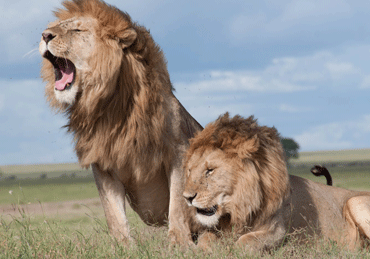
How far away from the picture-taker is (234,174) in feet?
11.5

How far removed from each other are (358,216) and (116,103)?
215 cm

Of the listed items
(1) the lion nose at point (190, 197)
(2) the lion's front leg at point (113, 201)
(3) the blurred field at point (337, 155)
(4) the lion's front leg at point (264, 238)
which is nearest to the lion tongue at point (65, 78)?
(2) the lion's front leg at point (113, 201)

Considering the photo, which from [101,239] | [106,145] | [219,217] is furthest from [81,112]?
[219,217]

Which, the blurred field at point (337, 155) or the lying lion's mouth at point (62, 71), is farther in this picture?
the blurred field at point (337, 155)

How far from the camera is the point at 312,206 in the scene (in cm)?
424

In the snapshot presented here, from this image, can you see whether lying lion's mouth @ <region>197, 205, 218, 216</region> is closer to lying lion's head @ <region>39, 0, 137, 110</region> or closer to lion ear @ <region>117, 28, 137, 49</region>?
lying lion's head @ <region>39, 0, 137, 110</region>

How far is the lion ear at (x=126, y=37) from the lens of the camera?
152 inches

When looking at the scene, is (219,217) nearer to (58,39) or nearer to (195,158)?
(195,158)

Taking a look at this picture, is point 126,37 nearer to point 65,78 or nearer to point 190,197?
point 65,78

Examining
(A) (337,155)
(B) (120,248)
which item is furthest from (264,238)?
(A) (337,155)

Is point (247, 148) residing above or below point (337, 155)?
above

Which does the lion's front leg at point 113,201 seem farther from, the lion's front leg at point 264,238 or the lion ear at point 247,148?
the lion ear at point 247,148

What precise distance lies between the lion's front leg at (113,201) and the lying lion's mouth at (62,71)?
2.50 ft

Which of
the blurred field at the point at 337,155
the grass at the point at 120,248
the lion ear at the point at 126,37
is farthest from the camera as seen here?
the blurred field at the point at 337,155
